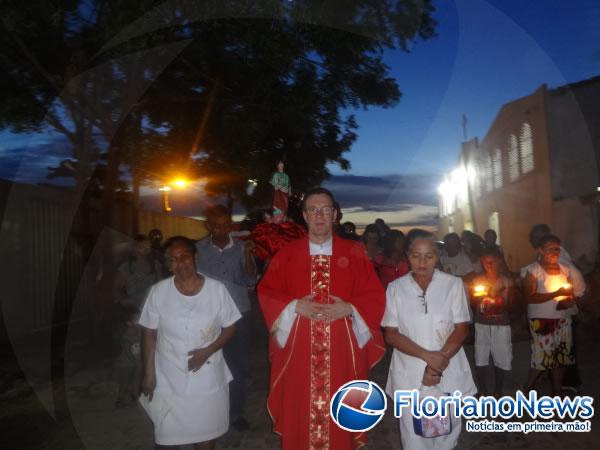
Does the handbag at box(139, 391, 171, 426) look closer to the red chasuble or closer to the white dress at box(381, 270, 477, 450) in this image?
the red chasuble

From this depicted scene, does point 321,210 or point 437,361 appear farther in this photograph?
point 321,210

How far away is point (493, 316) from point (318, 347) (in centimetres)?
259

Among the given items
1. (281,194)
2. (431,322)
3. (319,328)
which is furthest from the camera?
(281,194)

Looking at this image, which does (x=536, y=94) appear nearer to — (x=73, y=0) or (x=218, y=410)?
(x=73, y=0)

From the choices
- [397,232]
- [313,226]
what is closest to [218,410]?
[313,226]

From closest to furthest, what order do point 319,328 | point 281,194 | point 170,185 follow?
1. point 319,328
2. point 281,194
3. point 170,185

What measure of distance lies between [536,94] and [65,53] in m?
14.1

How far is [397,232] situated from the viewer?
7309 millimetres

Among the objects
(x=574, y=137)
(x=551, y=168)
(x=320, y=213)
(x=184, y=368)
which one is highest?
(x=574, y=137)

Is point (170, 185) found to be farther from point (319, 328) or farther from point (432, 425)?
point (432, 425)

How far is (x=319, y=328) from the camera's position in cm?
361

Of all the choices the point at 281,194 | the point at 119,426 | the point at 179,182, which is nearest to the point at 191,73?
the point at 179,182

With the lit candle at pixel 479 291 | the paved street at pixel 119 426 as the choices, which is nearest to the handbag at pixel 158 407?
the paved street at pixel 119 426

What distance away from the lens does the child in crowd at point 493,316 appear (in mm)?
5363
